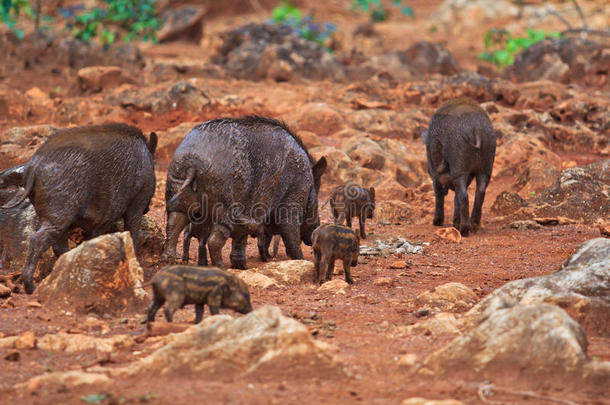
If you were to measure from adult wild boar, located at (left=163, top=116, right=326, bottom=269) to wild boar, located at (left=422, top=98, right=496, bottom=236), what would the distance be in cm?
311

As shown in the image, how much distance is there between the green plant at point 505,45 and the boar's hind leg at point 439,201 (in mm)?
15260

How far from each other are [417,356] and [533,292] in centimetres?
175

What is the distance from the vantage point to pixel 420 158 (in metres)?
16.9

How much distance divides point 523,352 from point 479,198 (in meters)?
7.50

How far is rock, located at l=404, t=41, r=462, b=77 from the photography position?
2575cm

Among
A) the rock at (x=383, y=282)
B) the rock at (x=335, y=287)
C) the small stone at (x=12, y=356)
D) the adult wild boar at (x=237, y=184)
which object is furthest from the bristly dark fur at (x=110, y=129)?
the small stone at (x=12, y=356)

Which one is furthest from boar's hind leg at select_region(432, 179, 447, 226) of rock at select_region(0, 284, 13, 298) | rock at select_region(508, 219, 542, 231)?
rock at select_region(0, 284, 13, 298)

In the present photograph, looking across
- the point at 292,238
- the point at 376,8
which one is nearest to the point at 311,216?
the point at 292,238

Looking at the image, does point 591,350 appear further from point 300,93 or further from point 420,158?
point 300,93

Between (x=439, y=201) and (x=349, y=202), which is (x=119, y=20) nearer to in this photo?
(x=439, y=201)

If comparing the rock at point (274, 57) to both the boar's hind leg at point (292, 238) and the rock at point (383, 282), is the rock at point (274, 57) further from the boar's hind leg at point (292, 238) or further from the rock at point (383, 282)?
the rock at point (383, 282)

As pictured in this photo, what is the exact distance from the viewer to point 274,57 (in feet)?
74.4

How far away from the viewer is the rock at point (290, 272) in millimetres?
8641

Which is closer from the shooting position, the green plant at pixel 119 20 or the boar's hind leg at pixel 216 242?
the boar's hind leg at pixel 216 242
